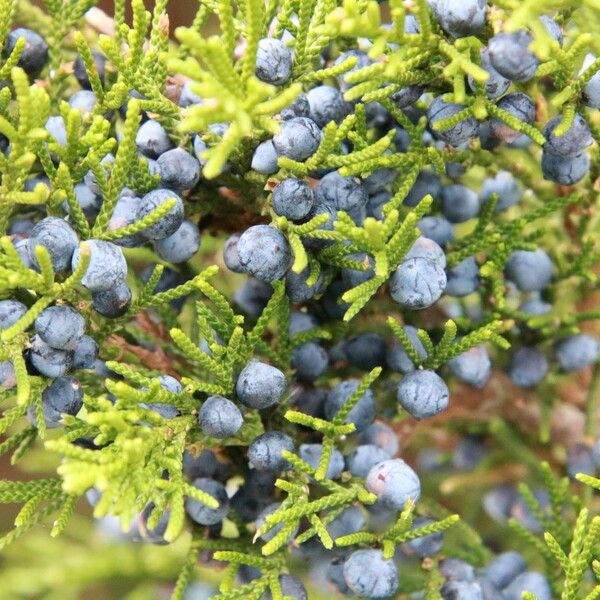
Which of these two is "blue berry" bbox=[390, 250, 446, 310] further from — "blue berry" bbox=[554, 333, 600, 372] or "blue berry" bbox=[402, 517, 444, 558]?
"blue berry" bbox=[554, 333, 600, 372]

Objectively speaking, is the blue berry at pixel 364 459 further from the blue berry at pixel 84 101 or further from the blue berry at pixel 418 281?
→ the blue berry at pixel 84 101

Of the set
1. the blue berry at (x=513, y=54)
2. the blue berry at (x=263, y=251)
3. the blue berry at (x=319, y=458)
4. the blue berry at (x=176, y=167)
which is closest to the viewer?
the blue berry at (x=513, y=54)

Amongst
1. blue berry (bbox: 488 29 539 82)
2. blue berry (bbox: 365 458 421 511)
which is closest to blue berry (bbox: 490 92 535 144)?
blue berry (bbox: 488 29 539 82)

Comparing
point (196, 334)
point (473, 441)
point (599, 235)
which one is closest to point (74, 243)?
point (196, 334)

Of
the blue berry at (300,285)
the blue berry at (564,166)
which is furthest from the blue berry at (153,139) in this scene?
the blue berry at (564,166)

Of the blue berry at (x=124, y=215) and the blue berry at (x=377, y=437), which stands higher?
the blue berry at (x=124, y=215)

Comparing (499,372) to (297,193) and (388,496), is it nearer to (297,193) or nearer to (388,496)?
(388,496)
